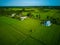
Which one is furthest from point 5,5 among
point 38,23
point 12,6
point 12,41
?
point 12,41

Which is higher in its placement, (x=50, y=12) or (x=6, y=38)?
(x=50, y=12)

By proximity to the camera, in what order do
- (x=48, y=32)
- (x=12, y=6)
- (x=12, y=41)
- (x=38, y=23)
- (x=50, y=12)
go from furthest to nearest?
(x=12, y=6), (x=50, y=12), (x=38, y=23), (x=48, y=32), (x=12, y=41)

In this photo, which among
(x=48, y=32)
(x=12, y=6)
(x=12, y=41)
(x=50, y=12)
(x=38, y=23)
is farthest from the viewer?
(x=12, y=6)

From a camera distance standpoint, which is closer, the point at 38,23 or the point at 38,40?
the point at 38,40

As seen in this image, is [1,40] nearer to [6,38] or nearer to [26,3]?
[6,38]
